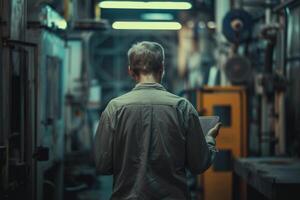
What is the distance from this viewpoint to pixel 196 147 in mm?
4477

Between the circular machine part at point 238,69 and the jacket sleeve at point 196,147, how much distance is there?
25.3 ft

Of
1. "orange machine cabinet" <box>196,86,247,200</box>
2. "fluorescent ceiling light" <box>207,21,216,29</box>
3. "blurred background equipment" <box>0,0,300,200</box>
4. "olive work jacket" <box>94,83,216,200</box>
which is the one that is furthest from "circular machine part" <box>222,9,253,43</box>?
"olive work jacket" <box>94,83,216,200</box>

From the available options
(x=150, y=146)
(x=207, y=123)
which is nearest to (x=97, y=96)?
(x=207, y=123)

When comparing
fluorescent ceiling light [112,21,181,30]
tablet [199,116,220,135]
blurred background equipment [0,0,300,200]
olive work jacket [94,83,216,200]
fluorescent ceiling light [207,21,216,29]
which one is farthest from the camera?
fluorescent ceiling light [207,21,216,29]

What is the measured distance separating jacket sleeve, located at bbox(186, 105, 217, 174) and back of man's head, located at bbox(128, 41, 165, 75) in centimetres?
48

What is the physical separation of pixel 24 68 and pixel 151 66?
1.97 meters

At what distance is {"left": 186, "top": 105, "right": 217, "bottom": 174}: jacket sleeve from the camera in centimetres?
447

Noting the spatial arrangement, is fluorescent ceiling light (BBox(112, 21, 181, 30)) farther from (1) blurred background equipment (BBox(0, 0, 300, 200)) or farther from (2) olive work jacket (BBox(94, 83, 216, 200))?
(2) olive work jacket (BBox(94, 83, 216, 200))

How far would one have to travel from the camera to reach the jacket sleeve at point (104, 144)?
4.50 meters

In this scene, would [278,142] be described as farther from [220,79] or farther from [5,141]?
[5,141]

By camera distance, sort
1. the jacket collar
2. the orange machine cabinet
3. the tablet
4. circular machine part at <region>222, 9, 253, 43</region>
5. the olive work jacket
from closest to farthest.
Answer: the olive work jacket, the jacket collar, the tablet, the orange machine cabinet, circular machine part at <region>222, 9, 253, 43</region>

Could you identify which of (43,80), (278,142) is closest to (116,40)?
(278,142)

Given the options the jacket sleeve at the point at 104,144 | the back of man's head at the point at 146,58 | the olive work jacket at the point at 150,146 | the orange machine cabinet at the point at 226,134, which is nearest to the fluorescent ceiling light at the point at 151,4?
the orange machine cabinet at the point at 226,134

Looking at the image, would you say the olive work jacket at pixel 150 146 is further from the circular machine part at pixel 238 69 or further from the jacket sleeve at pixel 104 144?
the circular machine part at pixel 238 69
